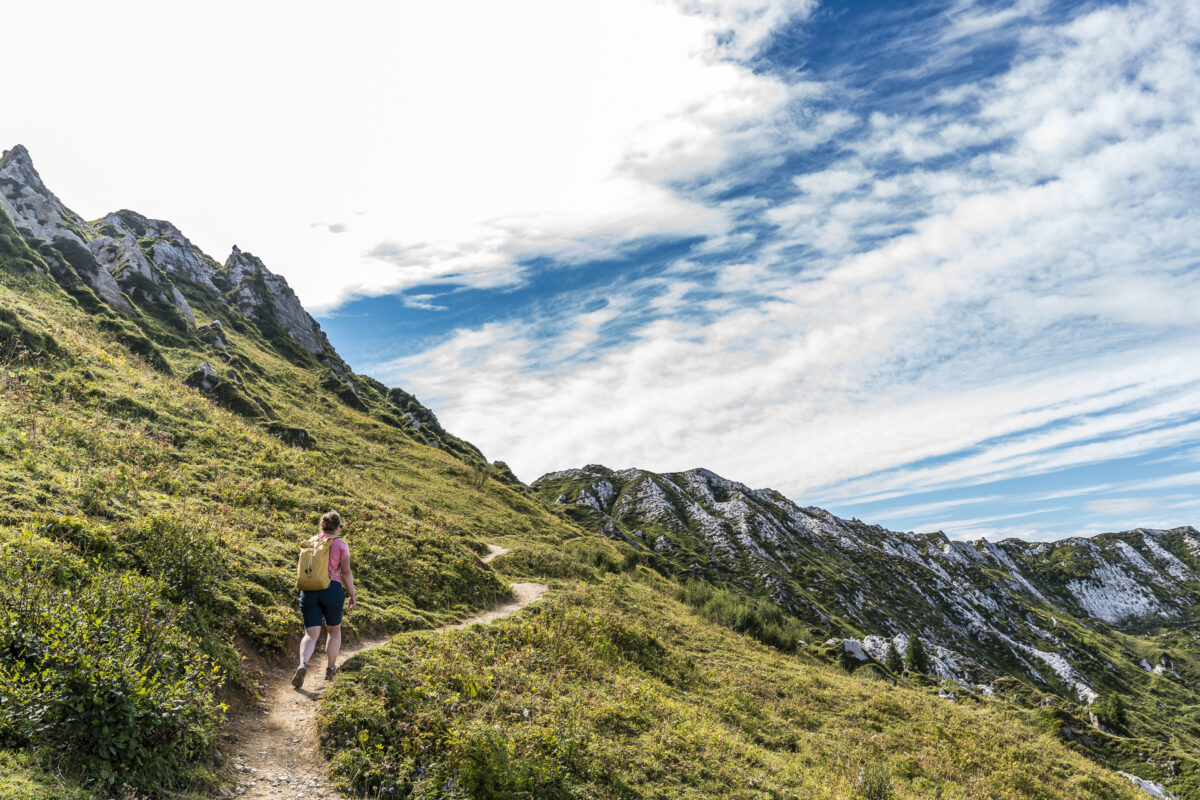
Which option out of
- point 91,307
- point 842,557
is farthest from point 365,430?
point 842,557

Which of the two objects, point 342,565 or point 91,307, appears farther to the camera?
point 91,307

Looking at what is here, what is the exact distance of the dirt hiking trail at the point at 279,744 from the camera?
28.6 feet

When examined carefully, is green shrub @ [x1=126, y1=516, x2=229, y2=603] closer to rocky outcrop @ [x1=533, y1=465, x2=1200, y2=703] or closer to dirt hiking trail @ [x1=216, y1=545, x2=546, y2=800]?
dirt hiking trail @ [x1=216, y1=545, x2=546, y2=800]

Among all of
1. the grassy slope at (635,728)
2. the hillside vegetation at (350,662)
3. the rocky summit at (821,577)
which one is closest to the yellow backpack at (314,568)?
the hillside vegetation at (350,662)

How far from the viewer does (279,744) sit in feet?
32.7

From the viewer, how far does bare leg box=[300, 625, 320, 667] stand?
1188 centimetres

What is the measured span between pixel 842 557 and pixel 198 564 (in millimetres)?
202392

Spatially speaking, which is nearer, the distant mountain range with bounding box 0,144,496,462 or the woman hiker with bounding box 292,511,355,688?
the woman hiker with bounding box 292,511,355,688

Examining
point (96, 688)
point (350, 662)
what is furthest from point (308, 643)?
point (96, 688)

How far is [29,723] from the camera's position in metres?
6.36

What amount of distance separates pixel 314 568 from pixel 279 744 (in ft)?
11.4

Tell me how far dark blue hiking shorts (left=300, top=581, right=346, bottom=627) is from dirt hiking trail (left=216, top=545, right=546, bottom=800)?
53.4 inches

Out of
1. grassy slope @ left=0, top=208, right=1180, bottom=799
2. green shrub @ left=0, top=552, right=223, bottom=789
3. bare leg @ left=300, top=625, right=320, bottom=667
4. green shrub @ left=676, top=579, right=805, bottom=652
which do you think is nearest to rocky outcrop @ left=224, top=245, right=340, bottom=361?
grassy slope @ left=0, top=208, right=1180, bottom=799

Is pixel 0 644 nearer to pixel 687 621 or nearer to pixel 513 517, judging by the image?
pixel 687 621
